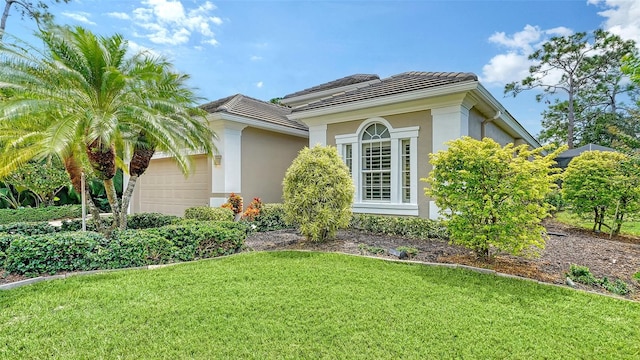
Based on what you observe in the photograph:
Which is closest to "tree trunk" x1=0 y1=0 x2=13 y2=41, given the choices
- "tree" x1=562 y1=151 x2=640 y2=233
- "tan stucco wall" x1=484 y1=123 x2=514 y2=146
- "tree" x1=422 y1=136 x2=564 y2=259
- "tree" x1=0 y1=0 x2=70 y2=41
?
"tree" x1=0 y1=0 x2=70 y2=41

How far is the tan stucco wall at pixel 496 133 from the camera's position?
11352mm

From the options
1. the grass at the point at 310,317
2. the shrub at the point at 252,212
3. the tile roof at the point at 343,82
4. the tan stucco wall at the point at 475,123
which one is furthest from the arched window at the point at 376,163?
the tile roof at the point at 343,82

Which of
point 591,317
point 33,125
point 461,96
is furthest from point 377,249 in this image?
point 33,125

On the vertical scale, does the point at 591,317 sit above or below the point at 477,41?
below

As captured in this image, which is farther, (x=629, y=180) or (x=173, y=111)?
(x=629, y=180)

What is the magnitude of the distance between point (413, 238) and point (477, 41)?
9.31 metres

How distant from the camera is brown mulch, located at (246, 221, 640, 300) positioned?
5.82 m

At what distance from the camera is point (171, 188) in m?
13.8

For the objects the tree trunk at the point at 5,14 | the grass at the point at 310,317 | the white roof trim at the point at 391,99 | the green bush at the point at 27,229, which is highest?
the tree trunk at the point at 5,14

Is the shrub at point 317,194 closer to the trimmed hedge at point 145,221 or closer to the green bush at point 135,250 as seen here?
the green bush at point 135,250

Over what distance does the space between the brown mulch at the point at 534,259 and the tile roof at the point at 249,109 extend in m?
4.66

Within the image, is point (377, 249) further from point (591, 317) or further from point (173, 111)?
point (173, 111)

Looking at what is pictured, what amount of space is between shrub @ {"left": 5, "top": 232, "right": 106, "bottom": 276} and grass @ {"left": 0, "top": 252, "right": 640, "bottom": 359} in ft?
1.79

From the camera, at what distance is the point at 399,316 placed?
12.8 feet
